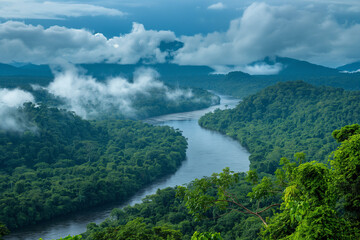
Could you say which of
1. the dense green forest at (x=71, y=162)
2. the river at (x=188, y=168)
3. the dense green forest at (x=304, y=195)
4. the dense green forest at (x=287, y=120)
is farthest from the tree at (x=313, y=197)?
the dense green forest at (x=287, y=120)

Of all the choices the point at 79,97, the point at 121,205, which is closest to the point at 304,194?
the point at 121,205

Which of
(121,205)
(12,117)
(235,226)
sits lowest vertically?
(121,205)

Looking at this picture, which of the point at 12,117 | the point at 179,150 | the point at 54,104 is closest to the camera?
the point at 12,117

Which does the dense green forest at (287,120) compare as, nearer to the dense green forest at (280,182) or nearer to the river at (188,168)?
the dense green forest at (280,182)

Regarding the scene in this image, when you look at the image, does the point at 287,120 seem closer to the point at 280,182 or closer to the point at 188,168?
the point at 188,168

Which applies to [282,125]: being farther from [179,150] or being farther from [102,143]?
[102,143]

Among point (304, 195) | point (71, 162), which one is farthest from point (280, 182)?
point (71, 162)
